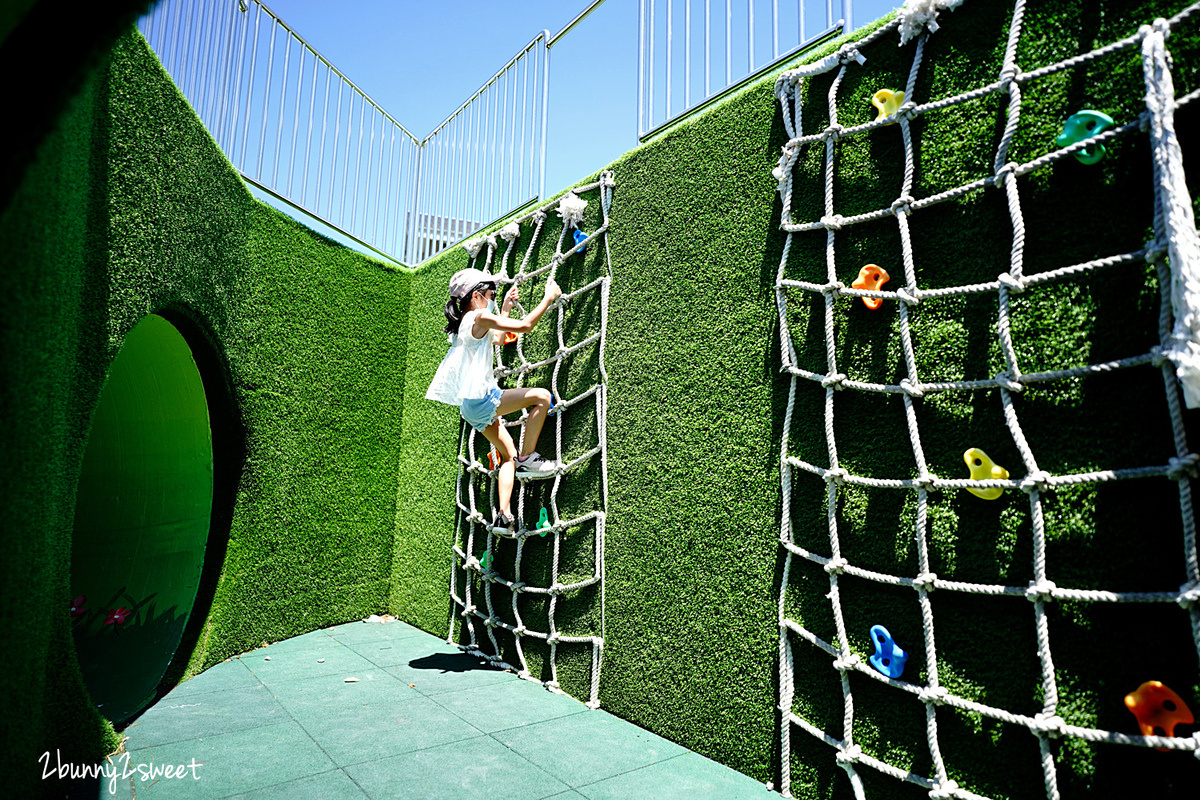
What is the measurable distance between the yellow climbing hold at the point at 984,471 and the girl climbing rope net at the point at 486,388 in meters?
1.73

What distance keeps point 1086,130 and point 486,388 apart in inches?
88.3

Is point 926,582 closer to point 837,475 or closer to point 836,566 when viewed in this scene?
point 836,566

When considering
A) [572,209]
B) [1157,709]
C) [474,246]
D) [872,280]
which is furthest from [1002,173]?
[474,246]

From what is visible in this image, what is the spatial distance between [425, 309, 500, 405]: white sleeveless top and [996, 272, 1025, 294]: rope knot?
201 centimetres

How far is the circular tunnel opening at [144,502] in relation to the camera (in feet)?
11.1

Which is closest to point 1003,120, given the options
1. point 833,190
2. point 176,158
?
point 833,190

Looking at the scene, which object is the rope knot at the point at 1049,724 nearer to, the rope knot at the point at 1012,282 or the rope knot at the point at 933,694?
the rope knot at the point at 933,694

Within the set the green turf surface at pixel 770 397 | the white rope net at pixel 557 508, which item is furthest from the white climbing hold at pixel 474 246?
the green turf surface at pixel 770 397

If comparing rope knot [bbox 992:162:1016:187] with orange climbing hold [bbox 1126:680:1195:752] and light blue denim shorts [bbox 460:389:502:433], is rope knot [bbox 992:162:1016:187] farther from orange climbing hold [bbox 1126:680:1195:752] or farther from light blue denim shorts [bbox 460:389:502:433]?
light blue denim shorts [bbox 460:389:502:433]

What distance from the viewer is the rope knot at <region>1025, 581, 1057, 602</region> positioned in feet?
4.80

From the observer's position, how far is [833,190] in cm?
204

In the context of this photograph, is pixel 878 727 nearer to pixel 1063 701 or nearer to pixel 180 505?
pixel 1063 701

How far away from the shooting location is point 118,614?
3424 millimetres

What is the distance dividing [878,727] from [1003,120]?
1.62m
